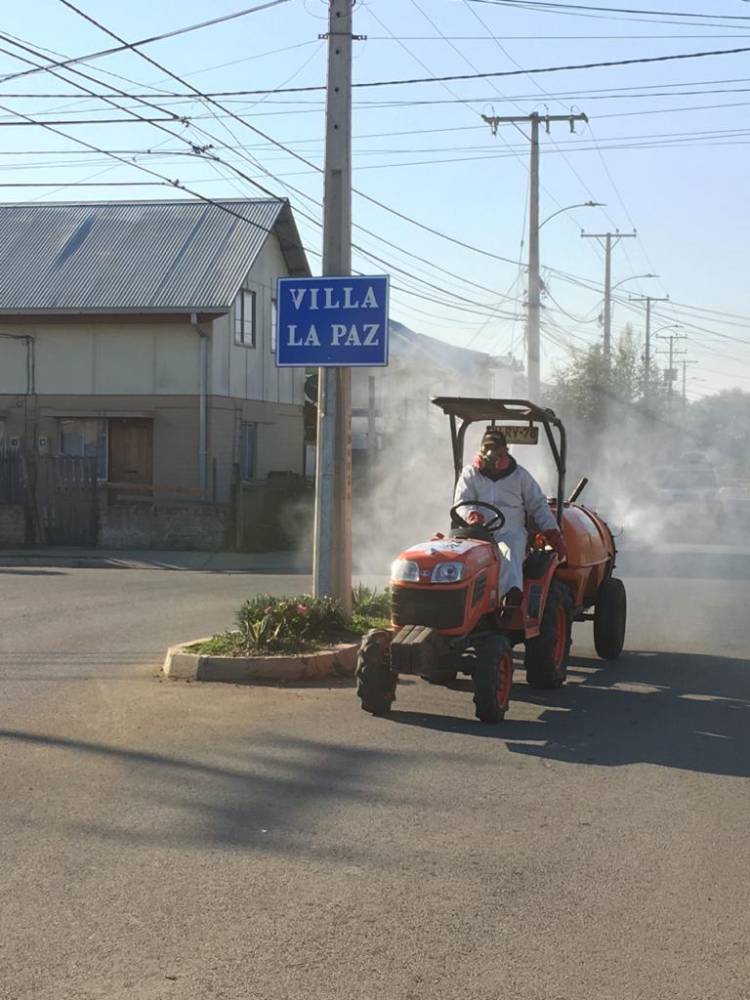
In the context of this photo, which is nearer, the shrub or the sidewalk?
the shrub

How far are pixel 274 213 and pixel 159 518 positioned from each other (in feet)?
30.0

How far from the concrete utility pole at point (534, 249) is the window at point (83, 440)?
10.0 meters

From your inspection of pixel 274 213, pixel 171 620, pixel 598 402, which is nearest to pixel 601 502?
pixel 274 213

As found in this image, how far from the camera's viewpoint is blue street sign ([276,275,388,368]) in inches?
449

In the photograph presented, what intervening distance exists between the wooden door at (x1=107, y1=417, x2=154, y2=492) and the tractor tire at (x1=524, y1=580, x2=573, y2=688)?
18.7 meters

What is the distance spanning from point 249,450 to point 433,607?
72.1ft

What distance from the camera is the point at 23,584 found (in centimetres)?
1812

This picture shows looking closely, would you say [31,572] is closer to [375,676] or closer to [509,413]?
[509,413]

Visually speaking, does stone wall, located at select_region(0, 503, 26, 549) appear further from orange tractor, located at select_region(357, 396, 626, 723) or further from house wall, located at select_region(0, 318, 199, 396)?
orange tractor, located at select_region(357, 396, 626, 723)

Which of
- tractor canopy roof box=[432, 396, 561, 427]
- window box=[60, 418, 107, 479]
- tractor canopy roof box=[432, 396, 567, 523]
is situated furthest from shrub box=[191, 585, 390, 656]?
window box=[60, 418, 107, 479]

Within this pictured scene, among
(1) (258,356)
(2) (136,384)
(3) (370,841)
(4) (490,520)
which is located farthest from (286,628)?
(1) (258,356)

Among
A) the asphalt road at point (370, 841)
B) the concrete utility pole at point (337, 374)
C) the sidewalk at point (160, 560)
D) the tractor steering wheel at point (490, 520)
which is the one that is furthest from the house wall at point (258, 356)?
the tractor steering wheel at point (490, 520)

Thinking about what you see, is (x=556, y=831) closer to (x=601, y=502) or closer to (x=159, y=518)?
(x=159, y=518)

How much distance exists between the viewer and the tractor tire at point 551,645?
9.74 metres
